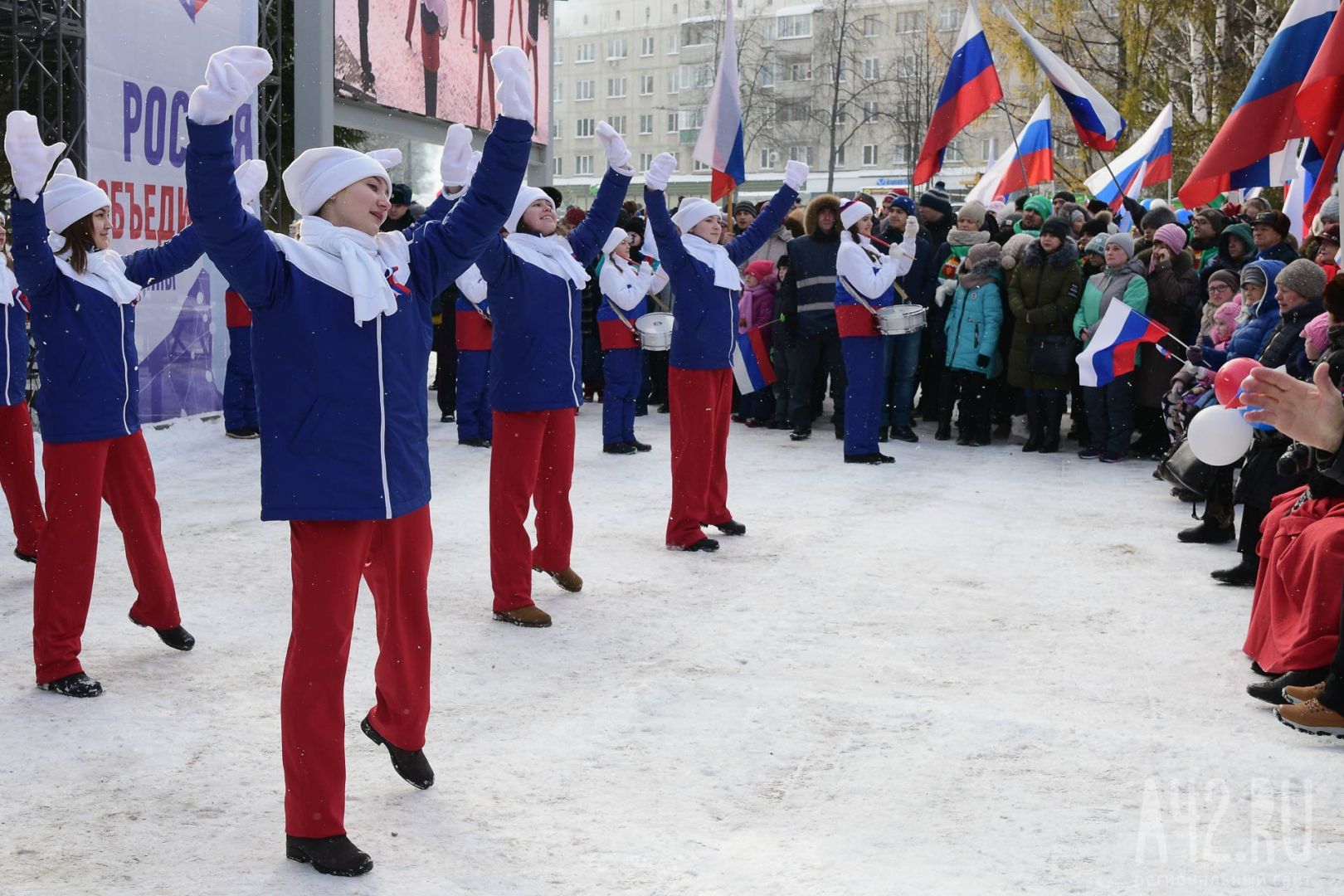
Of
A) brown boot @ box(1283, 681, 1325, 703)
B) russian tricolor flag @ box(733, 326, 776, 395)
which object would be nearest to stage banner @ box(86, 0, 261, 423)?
russian tricolor flag @ box(733, 326, 776, 395)

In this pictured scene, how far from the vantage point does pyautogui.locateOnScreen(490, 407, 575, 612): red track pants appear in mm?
6367

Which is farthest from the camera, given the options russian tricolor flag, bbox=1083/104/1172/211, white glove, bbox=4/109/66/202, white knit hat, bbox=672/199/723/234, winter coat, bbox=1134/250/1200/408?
russian tricolor flag, bbox=1083/104/1172/211

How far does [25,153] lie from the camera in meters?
4.88

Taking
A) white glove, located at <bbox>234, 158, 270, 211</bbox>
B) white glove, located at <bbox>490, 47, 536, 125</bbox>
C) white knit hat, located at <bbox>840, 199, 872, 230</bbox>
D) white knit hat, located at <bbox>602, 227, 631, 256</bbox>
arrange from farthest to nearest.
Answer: white knit hat, located at <bbox>840, 199, 872, 230</bbox>, white knit hat, located at <bbox>602, 227, 631, 256</bbox>, white glove, located at <bbox>234, 158, 270, 211</bbox>, white glove, located at <bbox>490, 47, 536, 125</bbox>

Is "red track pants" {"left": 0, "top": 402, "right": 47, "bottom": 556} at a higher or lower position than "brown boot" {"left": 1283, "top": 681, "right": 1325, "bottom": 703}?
higher

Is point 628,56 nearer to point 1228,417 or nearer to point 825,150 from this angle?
point 825,150

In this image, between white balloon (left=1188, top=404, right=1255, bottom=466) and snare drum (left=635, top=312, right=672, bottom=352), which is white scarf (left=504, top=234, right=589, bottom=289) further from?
snare drum (left=635, top=312, right=672, bottom=352)

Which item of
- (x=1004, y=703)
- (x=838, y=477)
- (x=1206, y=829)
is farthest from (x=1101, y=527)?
(x=1206, y=829)

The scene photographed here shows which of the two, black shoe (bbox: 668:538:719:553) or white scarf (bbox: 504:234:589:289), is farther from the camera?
black shoe (bbox: 668:538:719:553)

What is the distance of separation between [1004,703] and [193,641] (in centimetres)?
321

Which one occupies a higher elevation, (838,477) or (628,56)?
(628,56)

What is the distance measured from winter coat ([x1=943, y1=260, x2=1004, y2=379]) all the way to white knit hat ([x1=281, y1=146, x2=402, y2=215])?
852 centimetres

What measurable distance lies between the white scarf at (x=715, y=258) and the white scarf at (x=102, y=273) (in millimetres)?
3196

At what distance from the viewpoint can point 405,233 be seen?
4.60m
